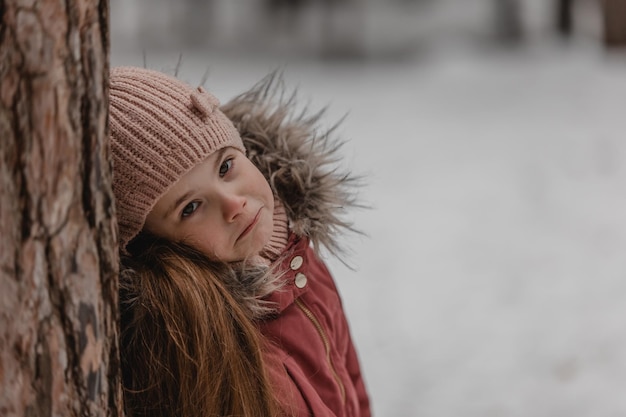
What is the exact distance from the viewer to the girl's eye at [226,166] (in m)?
1.44

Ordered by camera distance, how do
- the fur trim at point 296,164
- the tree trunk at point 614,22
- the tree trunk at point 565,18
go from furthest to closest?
the tree trunk at point 565,18, the tree trunk at point 614,22, the fur trim at point 296,164

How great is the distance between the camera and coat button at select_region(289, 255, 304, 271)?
1568mm

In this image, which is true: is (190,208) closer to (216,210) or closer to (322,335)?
(216,210)

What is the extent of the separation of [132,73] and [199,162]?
0.61 feet

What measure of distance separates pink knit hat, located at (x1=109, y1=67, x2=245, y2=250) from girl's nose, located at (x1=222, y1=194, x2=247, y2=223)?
0.24 feet

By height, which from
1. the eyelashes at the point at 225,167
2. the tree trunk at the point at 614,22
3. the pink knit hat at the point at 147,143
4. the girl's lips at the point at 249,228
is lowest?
the tree trunk at the point at 614,22

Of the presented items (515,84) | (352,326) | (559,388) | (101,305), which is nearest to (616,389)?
(559,388)

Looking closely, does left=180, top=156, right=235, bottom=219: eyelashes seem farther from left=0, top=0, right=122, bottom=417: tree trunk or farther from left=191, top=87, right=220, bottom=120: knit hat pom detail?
left=0, top=0, right=122, bottom=417: tree trunk

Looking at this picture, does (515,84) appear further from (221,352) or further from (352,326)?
(221,352)

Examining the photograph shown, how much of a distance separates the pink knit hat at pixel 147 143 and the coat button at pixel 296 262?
0.84 feet

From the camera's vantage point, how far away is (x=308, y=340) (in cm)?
156

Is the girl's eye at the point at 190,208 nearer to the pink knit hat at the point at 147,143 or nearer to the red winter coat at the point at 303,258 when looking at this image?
the pink knit hat at the point at 147,143

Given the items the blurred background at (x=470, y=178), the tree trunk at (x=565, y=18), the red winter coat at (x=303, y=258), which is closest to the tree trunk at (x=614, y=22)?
the blurred background at (x=470, y=178)

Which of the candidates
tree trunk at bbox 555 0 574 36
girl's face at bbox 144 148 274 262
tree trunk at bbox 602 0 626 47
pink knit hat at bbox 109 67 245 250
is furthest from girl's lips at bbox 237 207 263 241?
tree trunk at bbox 555 0 574 36
